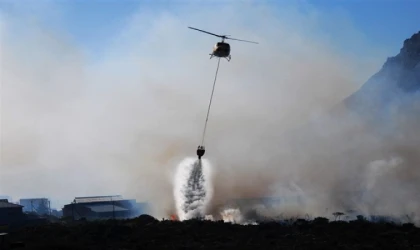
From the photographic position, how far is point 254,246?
3797 cm

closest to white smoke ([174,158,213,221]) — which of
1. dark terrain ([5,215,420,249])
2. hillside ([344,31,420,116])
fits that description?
dark terrain ([5,215,420,249])

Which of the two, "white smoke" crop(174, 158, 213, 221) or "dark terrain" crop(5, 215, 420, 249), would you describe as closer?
"dark terrain" crop(5, 215, 420, 249)

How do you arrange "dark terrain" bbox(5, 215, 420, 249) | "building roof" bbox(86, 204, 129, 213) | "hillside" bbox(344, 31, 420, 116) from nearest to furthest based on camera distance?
1. "dark terrain" bbox(5, 215, 420, 249)
2. "building roof" bbox(86, 204, 129, 213)
3. "hillside" bbox(344, 31, 420, 116)

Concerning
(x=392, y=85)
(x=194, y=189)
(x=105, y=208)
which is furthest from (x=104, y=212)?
(x=392, y=85)

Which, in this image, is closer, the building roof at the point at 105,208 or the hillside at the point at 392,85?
the building roof at the point at 105,208

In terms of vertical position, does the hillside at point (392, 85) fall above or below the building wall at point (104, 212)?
above

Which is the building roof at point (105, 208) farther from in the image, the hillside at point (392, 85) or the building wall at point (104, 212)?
the hillside at point (392, 85)

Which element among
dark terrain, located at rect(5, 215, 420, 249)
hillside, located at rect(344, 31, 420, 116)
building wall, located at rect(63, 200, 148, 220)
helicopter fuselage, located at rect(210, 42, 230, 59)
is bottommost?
dark terrain, located at rect(5, 215, 420, 249)

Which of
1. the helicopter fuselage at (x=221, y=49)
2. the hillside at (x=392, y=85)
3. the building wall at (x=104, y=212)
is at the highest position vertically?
the hillside at (x=392, y=85)

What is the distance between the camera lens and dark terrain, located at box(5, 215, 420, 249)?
38.4 metres

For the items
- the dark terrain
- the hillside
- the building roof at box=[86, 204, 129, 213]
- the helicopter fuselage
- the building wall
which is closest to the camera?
the dark terrain

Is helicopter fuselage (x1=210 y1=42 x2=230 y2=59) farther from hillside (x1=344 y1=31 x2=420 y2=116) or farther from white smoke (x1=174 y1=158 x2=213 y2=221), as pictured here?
hillside (x1=344 y1=31 x2=420 y2=116)

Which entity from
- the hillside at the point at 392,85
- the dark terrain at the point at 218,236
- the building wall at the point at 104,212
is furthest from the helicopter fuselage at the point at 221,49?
the hillside at the point at 392,85

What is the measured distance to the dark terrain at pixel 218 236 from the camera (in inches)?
1512
